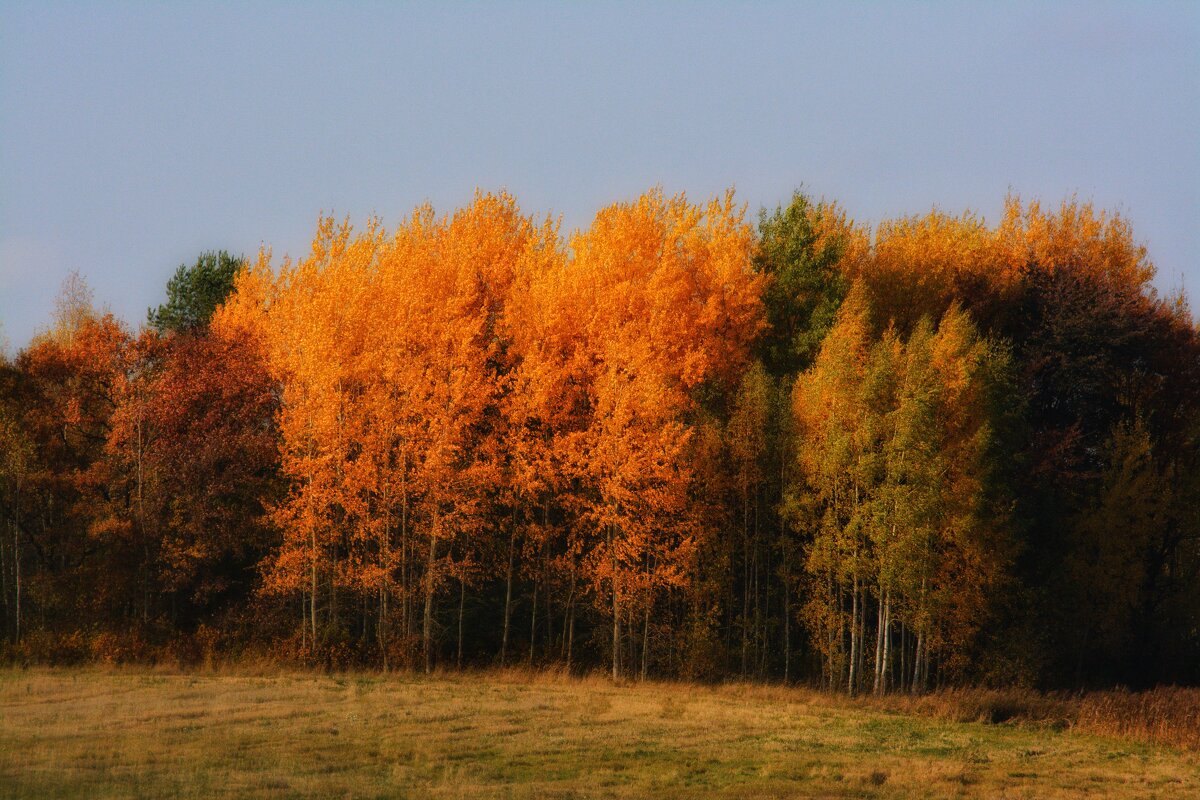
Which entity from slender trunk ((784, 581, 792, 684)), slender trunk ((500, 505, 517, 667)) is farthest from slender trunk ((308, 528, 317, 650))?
slender trunk ((784, 581, 792, 684))

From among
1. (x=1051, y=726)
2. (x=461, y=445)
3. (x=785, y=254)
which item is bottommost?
(x=1051, y=726)

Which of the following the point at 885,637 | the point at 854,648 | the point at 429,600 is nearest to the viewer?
the point at 885,637

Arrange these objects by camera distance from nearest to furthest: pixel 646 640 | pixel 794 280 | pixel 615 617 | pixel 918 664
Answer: pixel 918 664, pixel 615 617, pixel 646 640, pixel 794 280

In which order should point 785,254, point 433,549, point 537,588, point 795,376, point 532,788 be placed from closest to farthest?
point 532,788 → point 433,549 → point 537,588 → point 795,376 → point 785,254

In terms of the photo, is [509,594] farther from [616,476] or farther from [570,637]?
[616,476]

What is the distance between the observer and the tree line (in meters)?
39.0

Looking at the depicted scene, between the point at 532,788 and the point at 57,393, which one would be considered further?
the point at 57,393

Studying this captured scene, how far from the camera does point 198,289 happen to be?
199 feet

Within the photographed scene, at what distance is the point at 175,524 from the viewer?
40844 millimetres

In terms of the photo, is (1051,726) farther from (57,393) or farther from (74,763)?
(57,393)

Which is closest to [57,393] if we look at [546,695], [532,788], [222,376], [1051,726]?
[222,376]

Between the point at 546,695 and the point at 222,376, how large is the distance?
17.9 metres

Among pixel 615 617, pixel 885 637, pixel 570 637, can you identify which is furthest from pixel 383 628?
pixel 885 637

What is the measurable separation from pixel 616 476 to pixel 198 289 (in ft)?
102
